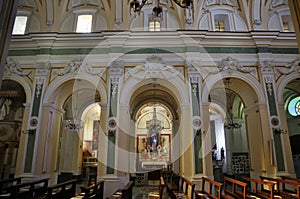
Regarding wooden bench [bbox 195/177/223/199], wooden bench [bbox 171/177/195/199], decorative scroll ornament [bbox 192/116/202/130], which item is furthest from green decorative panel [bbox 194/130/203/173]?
wooden bench [bbox 171/177/195/199]

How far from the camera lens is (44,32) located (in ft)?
30.6

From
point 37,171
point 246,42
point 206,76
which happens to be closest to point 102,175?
point 37,171

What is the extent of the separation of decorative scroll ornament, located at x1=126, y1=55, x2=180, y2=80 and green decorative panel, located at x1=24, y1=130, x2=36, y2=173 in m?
4.26

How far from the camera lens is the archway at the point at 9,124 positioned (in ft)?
31.1

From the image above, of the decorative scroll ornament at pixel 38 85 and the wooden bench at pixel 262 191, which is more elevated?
the decorative scroll ornament at pixel 38 85

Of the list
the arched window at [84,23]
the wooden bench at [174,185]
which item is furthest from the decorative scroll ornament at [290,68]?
the arched window at [84,23]

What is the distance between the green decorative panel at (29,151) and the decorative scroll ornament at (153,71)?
4256 mm

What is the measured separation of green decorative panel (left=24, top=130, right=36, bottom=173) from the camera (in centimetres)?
819

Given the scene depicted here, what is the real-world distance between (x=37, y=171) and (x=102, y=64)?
473 centimetres

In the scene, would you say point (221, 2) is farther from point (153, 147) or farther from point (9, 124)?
point (153, 147)

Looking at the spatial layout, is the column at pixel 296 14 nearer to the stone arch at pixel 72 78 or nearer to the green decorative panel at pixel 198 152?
the green decorative panel at pixel 198 152

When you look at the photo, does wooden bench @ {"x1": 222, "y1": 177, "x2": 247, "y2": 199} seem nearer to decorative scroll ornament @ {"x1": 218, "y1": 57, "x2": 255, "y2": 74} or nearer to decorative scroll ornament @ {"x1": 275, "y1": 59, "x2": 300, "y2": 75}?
decorative scroll ornament @ {"x1": 218, "y1": 57, "x2": 255, "y2": 74}

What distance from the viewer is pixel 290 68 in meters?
9.07

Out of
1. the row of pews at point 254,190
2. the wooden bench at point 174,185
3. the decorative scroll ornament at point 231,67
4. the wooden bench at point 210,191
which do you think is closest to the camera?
the wooden bench at point 210,191
